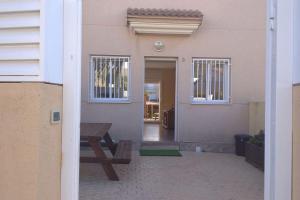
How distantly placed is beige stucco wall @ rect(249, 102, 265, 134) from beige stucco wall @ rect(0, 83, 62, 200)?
8.20 metres

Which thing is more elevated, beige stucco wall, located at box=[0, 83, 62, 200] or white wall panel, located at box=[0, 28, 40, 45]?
white wall panel, located at box=[0, 28, 40, 45]

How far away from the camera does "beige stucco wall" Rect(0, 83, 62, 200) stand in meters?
3.11

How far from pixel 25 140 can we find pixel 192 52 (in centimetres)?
852

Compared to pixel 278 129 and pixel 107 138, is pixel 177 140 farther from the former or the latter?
pixel 278 129

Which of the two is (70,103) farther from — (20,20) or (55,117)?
(20,20)

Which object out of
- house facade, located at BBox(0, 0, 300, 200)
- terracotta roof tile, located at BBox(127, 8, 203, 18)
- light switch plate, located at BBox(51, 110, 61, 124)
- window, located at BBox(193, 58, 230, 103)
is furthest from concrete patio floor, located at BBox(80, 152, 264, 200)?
Result: terracotta roof tile, located at BBox(127, 8, 203, 18)

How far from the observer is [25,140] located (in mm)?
3135

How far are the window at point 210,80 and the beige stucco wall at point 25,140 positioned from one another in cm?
840

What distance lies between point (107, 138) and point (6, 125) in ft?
20.9

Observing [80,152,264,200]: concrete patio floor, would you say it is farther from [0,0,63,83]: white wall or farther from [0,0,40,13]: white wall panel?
[0,0,40,13]: white wall panel

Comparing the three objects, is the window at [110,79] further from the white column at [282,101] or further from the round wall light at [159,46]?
the white column at [282,101]

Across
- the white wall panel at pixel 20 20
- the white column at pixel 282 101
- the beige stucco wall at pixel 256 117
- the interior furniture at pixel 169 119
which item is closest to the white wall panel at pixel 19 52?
the white wall panel at pixel 20 20

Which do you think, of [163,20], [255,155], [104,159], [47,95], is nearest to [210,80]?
[163,20]

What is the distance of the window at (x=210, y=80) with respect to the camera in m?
11.4
